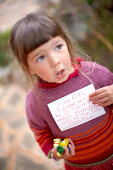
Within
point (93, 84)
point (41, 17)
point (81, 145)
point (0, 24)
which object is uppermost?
point (41, 17)

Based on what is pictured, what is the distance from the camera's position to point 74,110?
3.04ft

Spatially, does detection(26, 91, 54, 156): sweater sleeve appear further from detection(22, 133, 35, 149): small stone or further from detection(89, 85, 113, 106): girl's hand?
detection(22, 133, 35, 149): small stone

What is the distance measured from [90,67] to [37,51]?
0.30 m

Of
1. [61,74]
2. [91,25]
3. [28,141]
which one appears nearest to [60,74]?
[61,74]

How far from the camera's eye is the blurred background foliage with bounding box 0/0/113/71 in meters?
2.39

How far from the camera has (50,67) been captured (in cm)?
74

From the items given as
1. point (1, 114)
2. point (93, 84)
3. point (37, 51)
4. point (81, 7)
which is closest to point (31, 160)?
point (1, 114)

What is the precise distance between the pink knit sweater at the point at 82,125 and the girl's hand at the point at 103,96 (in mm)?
51

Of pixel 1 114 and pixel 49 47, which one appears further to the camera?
pixel 1 114

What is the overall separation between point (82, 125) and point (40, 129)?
0.77 ft

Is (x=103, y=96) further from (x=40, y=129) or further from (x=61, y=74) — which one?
(x=40, y=129)

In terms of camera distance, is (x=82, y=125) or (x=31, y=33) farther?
(x=82, y=125)

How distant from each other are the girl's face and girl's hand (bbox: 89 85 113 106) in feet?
0.60

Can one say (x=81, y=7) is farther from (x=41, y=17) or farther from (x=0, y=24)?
(x=0, y=24)
